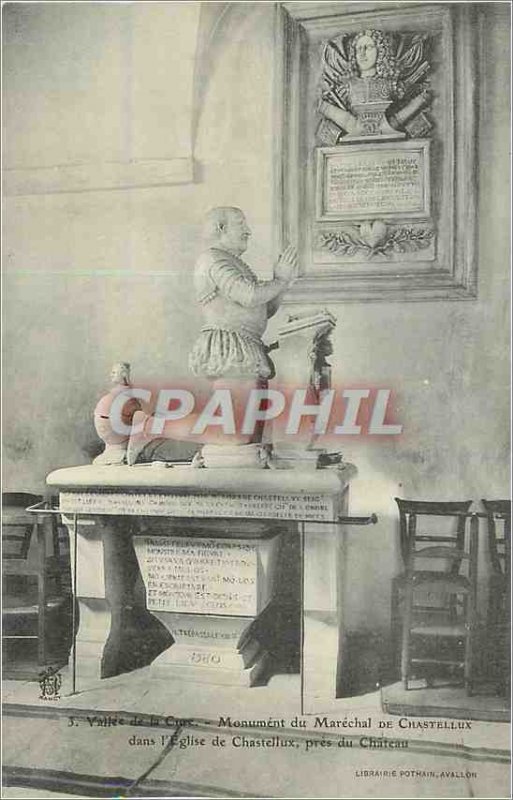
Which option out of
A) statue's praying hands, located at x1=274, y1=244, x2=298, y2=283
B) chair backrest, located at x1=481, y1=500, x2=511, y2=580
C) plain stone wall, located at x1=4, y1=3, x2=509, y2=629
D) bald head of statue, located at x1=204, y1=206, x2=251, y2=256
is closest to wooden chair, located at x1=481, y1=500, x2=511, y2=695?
chair backrest, located at x1=481, y1=500, x2=511, y2=580

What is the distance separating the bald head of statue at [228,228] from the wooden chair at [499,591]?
49.8 inches

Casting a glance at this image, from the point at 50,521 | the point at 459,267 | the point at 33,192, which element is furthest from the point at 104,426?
the point at 459,267

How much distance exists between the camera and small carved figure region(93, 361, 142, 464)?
2.69 meters

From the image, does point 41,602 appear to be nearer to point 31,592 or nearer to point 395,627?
point 31,592

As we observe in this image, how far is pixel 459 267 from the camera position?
257 cm

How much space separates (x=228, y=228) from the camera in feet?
8.72

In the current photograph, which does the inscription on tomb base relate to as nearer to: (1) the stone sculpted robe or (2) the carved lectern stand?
(2) the carved lectern stand

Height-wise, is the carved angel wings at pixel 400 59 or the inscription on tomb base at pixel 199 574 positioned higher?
the carved angel wings at pixel 400 59

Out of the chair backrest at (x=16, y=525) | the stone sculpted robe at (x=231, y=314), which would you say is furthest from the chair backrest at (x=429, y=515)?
the chair backrest at (x=16, y=525)

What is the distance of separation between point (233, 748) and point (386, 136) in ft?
6.98

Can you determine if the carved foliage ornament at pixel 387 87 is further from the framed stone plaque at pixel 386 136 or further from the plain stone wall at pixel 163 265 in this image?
the plain stone wall at pixel 163 265

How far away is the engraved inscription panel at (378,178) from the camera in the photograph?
8.27ft

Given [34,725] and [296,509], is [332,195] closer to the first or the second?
[296,509]

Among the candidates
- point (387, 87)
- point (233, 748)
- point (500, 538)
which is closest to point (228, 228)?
point (387, 87)
